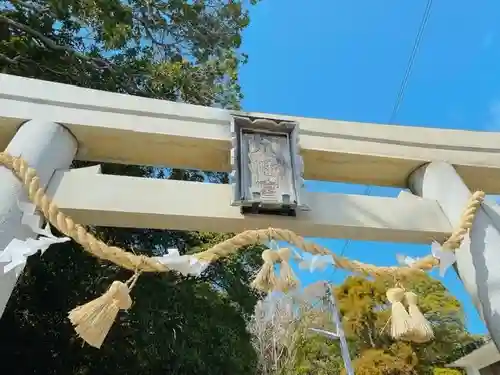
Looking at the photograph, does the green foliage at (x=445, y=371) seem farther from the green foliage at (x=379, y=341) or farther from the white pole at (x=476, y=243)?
the white pole at (x=476, y=243)

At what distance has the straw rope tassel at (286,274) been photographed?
1.20 metres

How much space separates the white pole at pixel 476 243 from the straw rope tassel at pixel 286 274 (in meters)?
0.70

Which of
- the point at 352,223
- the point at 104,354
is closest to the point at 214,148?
the point at 352,223

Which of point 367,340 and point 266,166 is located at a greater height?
point 367,340

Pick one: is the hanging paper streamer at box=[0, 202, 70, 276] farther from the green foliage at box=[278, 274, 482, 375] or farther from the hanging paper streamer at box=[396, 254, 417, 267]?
the green foliage at box=[278, 274, 482, 375]

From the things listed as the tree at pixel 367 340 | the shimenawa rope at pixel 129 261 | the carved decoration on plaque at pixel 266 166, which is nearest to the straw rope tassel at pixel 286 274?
the shimenawa rope at pixel 129 261

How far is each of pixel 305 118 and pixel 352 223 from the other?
0.51 metres

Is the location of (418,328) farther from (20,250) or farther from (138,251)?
(138,251)

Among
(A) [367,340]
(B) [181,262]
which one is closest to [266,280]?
(B) [181,262]

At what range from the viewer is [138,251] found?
3.33m

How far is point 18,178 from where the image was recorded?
4.39ft

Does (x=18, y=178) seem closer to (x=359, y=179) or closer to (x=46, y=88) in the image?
(x=46, y=88)

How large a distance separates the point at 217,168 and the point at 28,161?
711 millimetres

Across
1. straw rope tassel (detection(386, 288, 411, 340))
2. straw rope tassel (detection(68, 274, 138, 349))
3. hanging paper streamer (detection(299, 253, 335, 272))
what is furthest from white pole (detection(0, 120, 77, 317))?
straw rope tassel (detection(386, 288, 411, 340))
